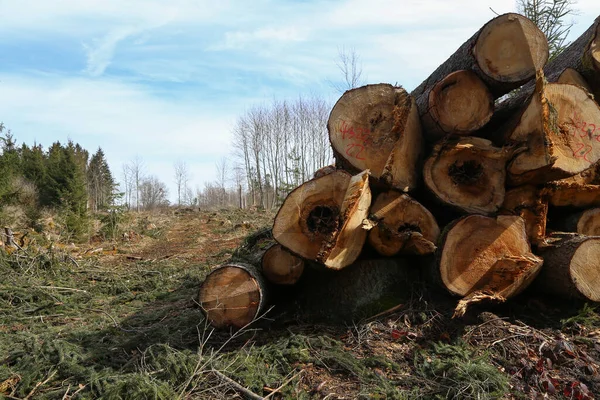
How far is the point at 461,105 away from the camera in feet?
12.1

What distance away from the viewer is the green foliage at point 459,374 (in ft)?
8.54

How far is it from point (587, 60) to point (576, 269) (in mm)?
2069

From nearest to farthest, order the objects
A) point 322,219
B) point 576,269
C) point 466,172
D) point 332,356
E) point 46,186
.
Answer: point 332,356, point 576,269, point 322,219, point 466,172, point 46,186

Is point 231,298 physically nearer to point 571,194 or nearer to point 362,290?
point 362,290

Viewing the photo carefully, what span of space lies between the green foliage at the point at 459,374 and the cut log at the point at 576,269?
104 centimetres

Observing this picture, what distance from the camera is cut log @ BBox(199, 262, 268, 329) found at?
11.8ft

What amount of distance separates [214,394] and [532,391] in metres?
2.11

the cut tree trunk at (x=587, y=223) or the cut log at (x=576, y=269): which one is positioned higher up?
the cut tree trunk at (x=587, y=223)

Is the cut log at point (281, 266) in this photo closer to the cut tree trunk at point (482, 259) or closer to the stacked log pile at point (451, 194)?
the stacked log pile at point (451, 194)

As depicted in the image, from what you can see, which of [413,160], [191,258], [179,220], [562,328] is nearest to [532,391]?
[562,328]

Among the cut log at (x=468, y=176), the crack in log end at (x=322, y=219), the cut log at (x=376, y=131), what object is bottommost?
the crack in log end at (x=322, y=219)

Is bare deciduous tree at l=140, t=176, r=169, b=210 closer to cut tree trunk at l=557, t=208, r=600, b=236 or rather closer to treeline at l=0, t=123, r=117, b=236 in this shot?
treeline at l=0, t=123, r=117, b=236

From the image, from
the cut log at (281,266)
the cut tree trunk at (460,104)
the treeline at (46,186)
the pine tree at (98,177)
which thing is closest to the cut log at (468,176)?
the cut tree trunk at (460,104)

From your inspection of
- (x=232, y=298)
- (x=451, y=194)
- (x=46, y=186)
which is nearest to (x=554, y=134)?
(x=451, y=194)
